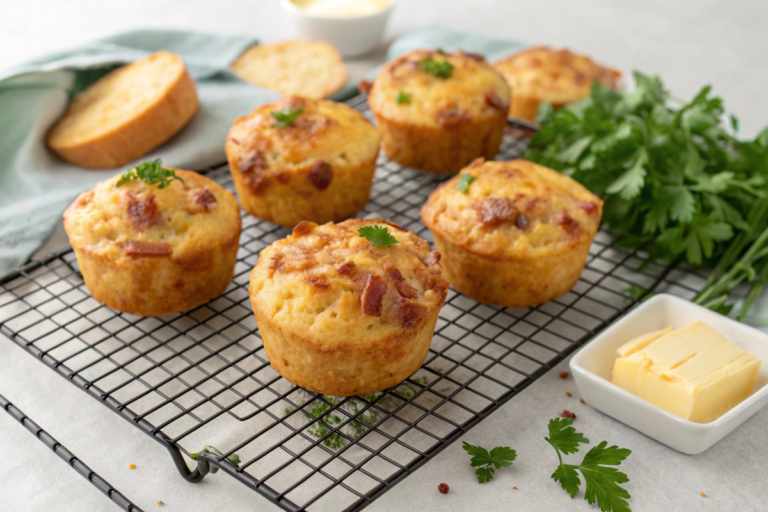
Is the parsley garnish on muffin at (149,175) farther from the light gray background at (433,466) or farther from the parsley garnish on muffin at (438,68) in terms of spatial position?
the parsley garnish on muffin at (438,68)

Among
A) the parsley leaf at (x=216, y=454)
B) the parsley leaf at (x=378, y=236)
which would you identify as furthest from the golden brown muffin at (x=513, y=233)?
the parsley leaf at (x=216, y=454)

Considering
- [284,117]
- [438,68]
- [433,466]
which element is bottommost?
[433,466]

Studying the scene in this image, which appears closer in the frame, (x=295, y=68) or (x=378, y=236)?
(x=378, y=236)

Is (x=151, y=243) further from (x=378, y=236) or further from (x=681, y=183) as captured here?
(x=681, y=183)

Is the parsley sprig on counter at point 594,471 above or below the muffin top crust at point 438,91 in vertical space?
below

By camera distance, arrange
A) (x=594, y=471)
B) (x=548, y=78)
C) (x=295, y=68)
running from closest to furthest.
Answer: (x=594, y=471)
(x=548, y=78)
(x=295, y=68)

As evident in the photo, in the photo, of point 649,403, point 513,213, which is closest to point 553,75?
point 513,213
